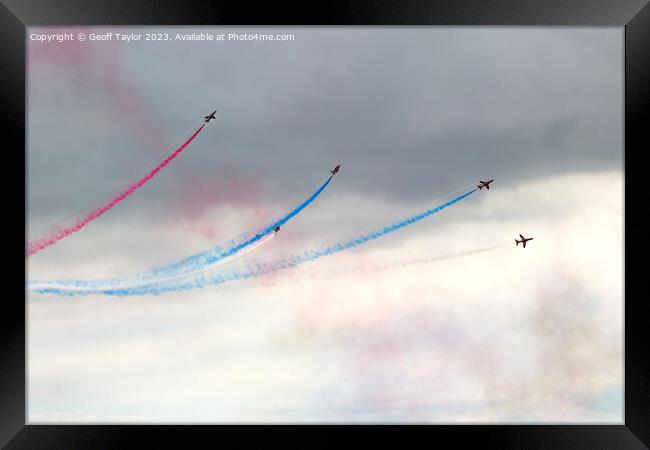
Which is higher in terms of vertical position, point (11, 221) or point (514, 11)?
point (514, 11)

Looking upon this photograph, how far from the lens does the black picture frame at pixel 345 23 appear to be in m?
23.3

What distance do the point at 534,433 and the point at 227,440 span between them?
12.3 metres

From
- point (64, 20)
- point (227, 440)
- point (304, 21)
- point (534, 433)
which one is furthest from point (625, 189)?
point (64, 20)

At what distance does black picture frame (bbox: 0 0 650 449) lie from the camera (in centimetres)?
2327

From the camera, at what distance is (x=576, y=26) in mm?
23875

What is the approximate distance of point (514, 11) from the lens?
920 inches

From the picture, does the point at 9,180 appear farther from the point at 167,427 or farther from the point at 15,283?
the point at 167,427

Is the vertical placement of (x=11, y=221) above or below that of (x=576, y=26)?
below

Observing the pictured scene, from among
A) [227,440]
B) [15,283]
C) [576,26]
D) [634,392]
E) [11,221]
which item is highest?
[576,26]

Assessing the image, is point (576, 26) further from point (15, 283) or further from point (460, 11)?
point (15, 283)

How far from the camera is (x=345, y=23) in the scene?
76.9 feet

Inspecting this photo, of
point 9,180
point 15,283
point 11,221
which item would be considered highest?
point 9,180

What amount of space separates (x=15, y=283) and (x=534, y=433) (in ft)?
71.6

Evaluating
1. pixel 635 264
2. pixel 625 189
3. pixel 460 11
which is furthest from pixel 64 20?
pixel 635 264
